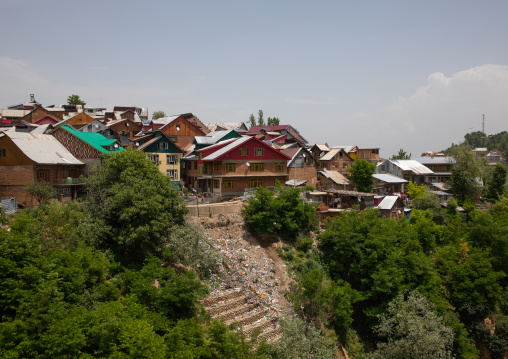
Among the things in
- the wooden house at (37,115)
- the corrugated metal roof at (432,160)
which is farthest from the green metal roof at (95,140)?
the corrugated metal roof at (432,160)

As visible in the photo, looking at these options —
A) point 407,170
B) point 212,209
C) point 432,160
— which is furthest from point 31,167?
point 432,160

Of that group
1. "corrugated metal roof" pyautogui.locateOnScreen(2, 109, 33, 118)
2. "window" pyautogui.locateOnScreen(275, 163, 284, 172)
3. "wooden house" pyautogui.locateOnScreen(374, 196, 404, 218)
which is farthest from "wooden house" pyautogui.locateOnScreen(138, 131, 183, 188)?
"corrugated metal roof" pyautogui.locateOnScreen(2, 109, 33, 118)

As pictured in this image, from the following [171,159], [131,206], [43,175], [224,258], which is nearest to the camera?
[131,206]

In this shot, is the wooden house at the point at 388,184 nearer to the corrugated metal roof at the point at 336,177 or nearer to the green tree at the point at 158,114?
the corrugated metal roof at the point at 336,177

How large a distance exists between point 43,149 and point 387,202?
36898mm

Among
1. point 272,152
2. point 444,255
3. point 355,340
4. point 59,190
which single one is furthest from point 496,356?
point 59,190

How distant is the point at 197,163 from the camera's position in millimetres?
42250

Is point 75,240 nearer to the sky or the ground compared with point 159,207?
nearer to the ground

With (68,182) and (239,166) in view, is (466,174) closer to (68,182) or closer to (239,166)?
(239,166)

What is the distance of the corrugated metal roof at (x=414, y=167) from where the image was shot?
55.6 meters

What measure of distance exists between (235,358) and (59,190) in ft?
78.3

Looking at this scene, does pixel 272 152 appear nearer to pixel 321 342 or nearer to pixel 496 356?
pixel 321 342

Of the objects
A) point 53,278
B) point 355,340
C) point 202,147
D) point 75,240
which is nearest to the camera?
point 53,278

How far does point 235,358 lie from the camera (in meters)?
17.6
